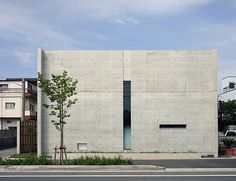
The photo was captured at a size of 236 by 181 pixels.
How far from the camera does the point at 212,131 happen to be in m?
31.2

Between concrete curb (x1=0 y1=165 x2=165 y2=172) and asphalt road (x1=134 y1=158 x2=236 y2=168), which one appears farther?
asphalt road (x1=134 y1=158 x2=236 y2=168)

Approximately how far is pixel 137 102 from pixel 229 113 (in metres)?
58.1

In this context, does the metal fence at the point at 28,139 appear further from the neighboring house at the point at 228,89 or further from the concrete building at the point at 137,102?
the neighboring house at the point at 228,89

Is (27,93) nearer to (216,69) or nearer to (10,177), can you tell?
(216,69)

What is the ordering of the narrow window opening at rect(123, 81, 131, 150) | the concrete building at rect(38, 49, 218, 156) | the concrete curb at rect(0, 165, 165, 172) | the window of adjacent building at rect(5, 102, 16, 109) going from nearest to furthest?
the concrete curb at rect(0, 165, 165, 172), the concrete building at rect(38, 49, 218, 156), the narrow window opening at rect(123, 81, 131, 150), the window of adjacent building at rect(5, 102, 16, 109)

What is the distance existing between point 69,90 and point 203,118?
11556 millimetres

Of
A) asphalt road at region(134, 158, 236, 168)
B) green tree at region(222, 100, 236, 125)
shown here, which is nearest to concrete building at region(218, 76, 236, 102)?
green tree at region(222, 100, 236, 125)

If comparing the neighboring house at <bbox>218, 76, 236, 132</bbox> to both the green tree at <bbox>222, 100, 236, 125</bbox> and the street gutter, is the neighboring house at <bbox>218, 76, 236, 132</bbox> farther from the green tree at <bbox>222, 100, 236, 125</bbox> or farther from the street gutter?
the street gutter

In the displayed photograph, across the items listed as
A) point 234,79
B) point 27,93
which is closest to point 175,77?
point 27,93

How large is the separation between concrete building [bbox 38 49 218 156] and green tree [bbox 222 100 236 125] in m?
54.4

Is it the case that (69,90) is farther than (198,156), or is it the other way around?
(198,156)

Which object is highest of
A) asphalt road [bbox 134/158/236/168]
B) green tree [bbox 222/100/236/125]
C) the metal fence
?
green tree [bbox 222/100/236/125]

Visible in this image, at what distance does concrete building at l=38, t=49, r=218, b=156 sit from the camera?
→ 3131 centimetres

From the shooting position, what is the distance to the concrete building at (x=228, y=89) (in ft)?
354
